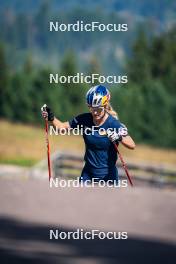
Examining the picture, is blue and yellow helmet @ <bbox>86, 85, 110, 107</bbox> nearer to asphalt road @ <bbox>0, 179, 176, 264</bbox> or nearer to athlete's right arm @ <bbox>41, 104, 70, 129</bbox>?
athlete's right arm @ <bbox>41, 104, 70, 129</bbox>

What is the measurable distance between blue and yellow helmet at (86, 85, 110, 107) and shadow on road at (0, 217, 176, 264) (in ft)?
20.4

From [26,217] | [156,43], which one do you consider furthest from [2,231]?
[156,43]

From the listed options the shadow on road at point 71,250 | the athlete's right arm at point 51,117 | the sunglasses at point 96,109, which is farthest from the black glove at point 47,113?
the shadow on road at point 71,250

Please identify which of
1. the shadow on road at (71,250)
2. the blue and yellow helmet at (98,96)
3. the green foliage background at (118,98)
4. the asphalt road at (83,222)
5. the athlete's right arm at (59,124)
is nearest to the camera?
the blue and yellow helmet at (98,96)

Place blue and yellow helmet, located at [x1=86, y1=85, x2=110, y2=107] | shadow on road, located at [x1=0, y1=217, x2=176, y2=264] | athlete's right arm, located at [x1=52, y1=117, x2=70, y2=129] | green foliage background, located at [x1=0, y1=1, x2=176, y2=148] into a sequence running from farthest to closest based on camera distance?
shadow on road, located at [x1=0, y1=217, x2=176, y2=264] < green foliage background, located at [x1=0, y1=1, x2=176, y2=148] < athlete's right arm, located at [x1=52, y1=117, x2=70, y2=129] < blue and yellow helmet, located at [x1=86, y1=85, x2=110, y2=107]

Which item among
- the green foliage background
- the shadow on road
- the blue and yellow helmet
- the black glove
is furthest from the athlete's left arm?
the shadow on road

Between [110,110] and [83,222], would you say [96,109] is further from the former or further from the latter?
[83,222]

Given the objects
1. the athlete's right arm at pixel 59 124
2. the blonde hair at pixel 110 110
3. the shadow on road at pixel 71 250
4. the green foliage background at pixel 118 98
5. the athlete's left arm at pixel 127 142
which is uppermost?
the green foliage background at pixel 118 98

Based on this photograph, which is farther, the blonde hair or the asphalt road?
the asphalt road

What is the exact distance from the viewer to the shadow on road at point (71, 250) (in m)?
10.5

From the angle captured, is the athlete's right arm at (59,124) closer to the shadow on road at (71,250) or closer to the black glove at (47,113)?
the black glove at (47,113)

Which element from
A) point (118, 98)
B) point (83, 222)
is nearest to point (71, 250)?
point (83, 222)

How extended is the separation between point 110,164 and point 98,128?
0.76 feet

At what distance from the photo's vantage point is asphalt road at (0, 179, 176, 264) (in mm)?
10781
